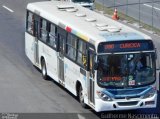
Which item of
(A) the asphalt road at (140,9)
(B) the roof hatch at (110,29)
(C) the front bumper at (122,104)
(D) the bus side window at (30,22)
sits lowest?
(A) the asphalt road at (140,9)

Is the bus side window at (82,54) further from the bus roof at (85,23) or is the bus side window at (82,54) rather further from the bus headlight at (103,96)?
the bus headlight at (103,96)

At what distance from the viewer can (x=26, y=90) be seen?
28156mm

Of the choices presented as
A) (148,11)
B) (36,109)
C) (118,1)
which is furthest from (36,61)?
(118,1)

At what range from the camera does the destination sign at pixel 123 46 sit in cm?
2386

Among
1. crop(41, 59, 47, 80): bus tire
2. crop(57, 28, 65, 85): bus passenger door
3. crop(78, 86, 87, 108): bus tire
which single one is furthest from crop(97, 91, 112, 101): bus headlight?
crop(41, 59, 47, 80): bus tire

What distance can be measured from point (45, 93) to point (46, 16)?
144 inches

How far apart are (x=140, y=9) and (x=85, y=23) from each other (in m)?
24.6

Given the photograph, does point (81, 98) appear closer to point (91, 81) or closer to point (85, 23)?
point (91, 81)

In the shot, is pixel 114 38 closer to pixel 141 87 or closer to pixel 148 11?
pixel 141 87

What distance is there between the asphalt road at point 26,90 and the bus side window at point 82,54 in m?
1.68

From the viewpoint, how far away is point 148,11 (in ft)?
166

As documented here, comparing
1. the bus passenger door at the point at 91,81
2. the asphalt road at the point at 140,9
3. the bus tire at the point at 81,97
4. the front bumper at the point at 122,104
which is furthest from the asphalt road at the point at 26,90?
the asphalt road at the point at 140,9

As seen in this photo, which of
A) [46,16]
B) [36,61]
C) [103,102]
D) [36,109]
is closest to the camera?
[103,102]

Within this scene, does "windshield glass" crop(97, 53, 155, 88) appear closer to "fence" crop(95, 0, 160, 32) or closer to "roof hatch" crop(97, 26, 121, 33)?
"roof hatch" crop(97, 26, 121, 33)
